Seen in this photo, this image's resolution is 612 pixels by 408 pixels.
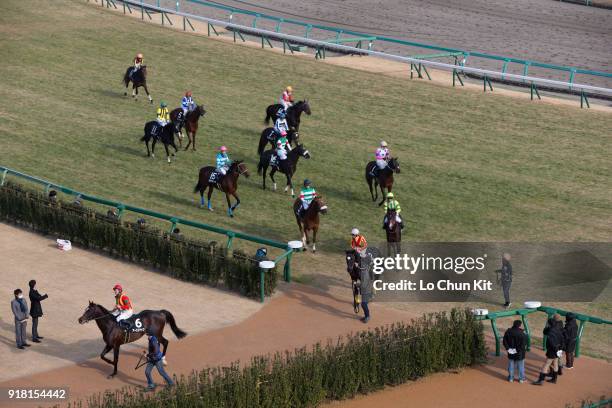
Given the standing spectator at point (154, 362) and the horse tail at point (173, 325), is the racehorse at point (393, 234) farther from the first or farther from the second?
the standing spectator at point (154, 362)

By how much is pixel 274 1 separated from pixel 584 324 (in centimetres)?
4423

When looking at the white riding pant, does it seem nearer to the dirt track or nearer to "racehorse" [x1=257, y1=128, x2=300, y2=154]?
"racehorse" [x1=257, y1=128, x2=300, y2=154]

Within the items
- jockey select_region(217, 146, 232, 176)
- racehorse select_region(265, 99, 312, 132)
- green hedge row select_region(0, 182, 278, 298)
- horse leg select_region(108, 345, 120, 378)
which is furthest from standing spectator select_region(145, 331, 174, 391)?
racehorse select_region(265, 99, 312, 132)

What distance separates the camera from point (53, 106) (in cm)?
4656

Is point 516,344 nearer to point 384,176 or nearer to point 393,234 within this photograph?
point 393,234

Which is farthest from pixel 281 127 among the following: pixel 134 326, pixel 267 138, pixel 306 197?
pixel 134 326

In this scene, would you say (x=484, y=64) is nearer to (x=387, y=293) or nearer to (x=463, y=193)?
(x=463, y=193)

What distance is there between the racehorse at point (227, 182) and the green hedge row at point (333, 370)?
9489mm

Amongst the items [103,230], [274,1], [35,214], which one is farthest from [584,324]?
[274,1]

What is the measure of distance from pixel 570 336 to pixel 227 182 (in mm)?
13216

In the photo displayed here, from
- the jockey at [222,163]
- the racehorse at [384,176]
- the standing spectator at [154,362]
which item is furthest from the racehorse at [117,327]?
the racehorse at [384,176]

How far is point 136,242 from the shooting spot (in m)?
31.2

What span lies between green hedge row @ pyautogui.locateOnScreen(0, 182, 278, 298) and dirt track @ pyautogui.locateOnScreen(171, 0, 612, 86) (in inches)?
1146

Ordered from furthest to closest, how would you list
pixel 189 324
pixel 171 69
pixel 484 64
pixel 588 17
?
pixel 588 17 → pixel 484 64 → pixel 171 69 → pixel 189 324
